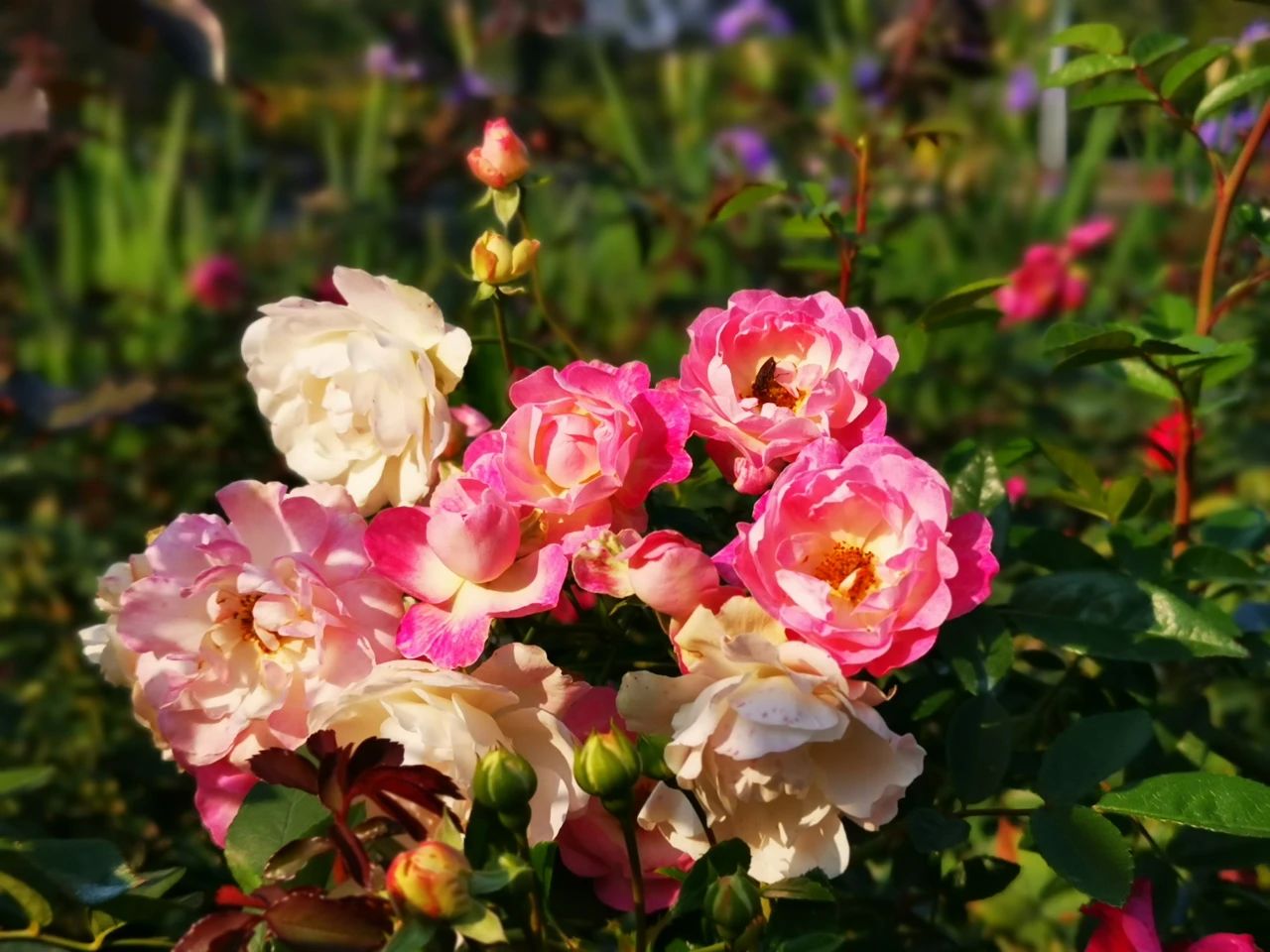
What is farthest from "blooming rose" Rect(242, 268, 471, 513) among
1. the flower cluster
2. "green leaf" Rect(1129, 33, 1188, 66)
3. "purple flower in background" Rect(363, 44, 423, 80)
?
"purple flower in background" Rect(363, 44, 423, 80)

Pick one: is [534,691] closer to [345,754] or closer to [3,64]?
[345,754]

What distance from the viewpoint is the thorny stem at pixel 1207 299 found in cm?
73

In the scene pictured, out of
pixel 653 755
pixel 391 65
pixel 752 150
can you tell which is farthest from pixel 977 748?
pixel 752 150

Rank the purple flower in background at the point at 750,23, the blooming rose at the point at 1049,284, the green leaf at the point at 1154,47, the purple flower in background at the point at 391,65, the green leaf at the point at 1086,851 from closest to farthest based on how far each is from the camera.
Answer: the green leaf at the point at 1086,851
the green leaf at the point at 1154,47
the blooming rose at the point at 1049,284
the purple flower in background at the point at 391,65
the purple flower in background at the point at 750,23

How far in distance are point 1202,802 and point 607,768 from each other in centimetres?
25

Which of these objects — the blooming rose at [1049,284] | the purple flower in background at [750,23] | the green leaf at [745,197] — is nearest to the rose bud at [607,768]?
the green leaf at [745,197]

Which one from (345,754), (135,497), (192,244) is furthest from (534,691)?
(192,244)

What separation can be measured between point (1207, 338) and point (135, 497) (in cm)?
145

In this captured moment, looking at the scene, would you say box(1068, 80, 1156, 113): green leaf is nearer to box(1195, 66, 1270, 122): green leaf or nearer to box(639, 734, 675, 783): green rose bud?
box(1195, 66, 1270, 122): green leaf

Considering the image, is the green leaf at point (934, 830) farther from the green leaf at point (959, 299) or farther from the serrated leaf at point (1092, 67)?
the serrated leaf at point (1092, 67)

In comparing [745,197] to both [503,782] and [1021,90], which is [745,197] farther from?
[1021,90]

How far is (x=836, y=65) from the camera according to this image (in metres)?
2.77

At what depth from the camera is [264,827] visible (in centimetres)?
56

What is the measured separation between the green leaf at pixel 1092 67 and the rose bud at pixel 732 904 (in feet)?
1.69
